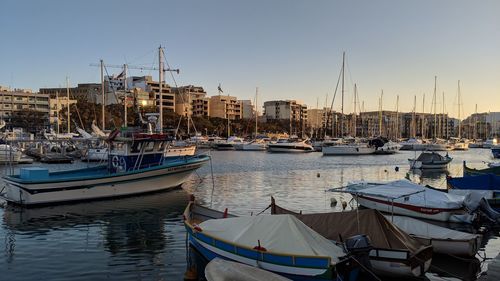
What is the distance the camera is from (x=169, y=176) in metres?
36.4

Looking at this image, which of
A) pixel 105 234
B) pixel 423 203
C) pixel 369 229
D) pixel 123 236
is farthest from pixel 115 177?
pixel 369 229

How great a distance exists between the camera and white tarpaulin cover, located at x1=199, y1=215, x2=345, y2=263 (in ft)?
45.6

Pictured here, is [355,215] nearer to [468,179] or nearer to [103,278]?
[103,278]

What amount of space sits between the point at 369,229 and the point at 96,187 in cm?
2235

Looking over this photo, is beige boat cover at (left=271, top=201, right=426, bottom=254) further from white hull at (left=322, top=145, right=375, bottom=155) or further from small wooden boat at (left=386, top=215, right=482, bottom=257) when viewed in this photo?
white hull at (left=322, top=145, right=375, bottom=155)

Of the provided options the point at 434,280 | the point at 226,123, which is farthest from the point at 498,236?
the point at 226,123

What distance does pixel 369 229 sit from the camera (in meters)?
15.7

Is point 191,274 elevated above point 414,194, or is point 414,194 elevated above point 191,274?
point 414,194

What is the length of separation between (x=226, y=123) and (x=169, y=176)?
156 m

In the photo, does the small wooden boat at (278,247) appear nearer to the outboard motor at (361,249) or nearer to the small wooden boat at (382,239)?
the outboard motor at (361,249)

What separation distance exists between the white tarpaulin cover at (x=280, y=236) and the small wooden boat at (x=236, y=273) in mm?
1269

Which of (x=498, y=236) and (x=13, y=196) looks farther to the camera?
(x=13, y=196)

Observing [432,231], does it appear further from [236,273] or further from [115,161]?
[115,161]

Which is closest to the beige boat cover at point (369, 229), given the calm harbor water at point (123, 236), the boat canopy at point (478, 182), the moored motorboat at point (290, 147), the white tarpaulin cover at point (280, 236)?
the white tarpaulin cover at point (280, 236)
